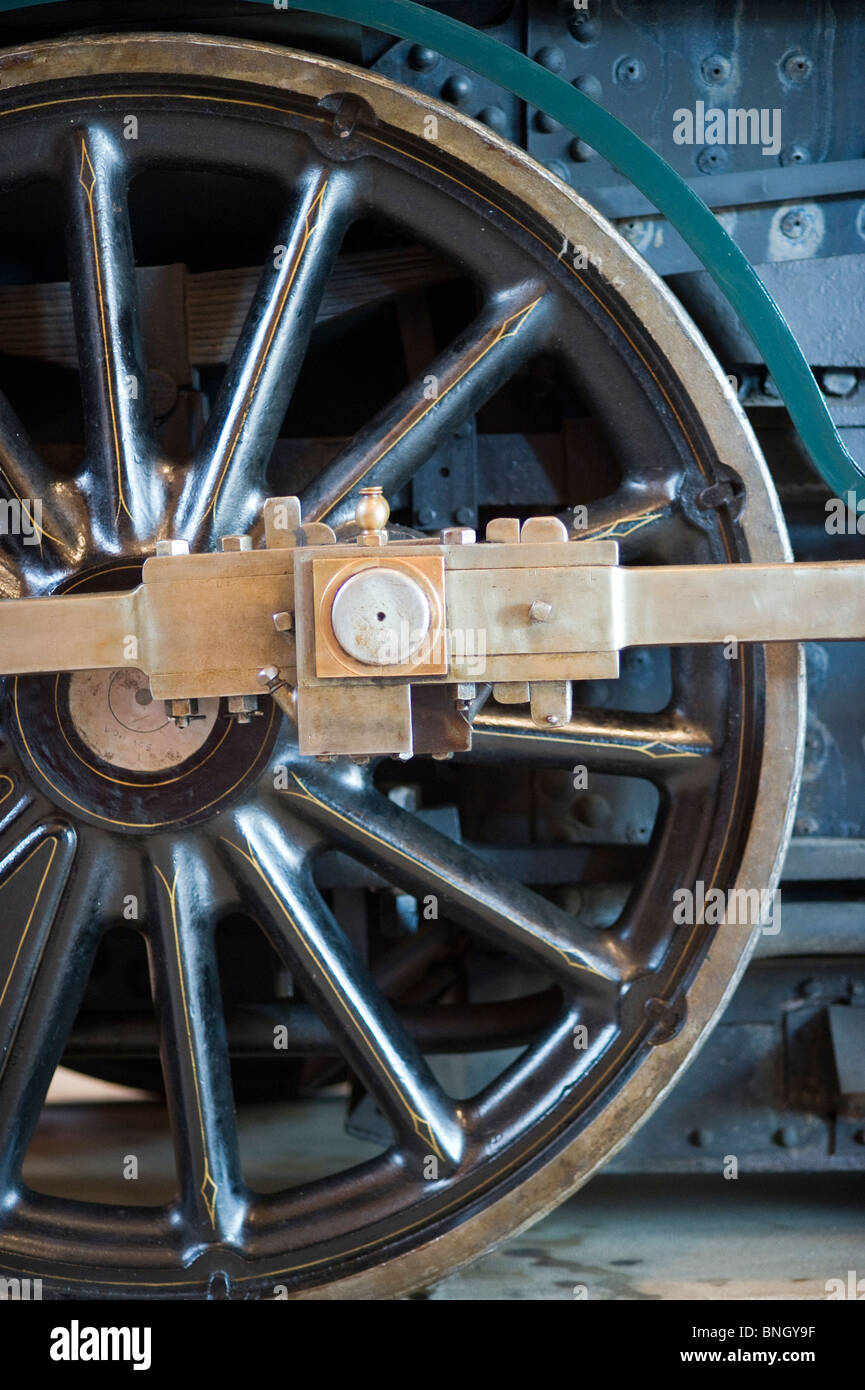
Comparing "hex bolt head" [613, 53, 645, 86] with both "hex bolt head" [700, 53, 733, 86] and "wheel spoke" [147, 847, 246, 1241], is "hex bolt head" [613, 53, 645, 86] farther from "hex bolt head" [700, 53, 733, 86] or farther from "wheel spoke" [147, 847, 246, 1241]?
"wheel spoke" [147, 847, 246, 1241]

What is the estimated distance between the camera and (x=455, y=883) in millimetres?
1662

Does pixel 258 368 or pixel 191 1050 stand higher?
pixel 258 368

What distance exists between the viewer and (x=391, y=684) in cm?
136

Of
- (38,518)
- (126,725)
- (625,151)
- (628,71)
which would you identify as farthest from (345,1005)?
(628,71)

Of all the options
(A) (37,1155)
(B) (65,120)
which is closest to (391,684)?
(B) (65,120)

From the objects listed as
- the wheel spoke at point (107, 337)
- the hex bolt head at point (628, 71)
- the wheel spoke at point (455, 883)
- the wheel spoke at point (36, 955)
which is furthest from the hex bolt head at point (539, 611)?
the hex bolt head at point (628, 71)

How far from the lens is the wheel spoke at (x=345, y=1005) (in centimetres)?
165

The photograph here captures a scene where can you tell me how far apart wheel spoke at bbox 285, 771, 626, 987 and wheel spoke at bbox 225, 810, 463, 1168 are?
78mm

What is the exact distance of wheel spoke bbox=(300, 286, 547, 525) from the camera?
5.36 ft

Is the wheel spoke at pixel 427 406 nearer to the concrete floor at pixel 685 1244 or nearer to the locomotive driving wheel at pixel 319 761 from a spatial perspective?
the locomotive driving wheel at pixel 319 761

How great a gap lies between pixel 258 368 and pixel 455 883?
67 centimetres

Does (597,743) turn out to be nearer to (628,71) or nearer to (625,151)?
(625,151)

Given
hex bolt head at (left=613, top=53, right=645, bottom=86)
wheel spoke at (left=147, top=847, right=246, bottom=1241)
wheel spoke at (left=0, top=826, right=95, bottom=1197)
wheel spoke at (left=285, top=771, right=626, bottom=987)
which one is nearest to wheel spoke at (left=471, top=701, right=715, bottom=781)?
wheel spoke at (left=285, top=771, right=626, bottom=987)

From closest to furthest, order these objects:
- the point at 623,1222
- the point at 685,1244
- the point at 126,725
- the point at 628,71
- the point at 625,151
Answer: the point at 625,151, the point at 126,725, the point at 628,71, the point at 685,1244, the point at 623,1222
